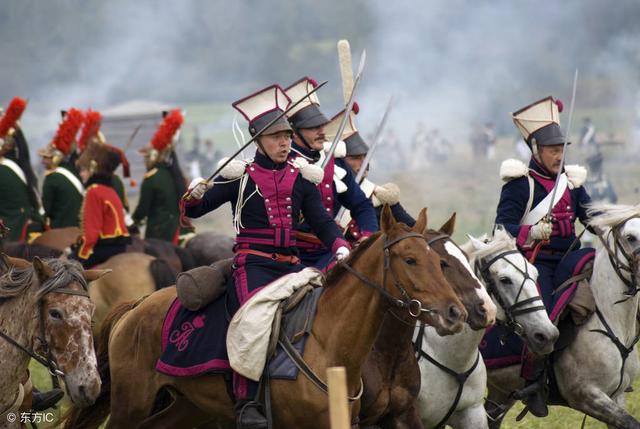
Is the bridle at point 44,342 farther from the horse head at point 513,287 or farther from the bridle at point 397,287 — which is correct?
the horse head at point 513,287

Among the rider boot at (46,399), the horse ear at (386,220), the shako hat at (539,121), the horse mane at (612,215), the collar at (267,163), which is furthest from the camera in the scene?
the shako hat at (539,121)

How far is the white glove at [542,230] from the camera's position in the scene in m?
7.84

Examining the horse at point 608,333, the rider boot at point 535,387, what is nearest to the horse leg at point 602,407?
the horse at point 608,333

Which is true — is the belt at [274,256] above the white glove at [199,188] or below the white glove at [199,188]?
below

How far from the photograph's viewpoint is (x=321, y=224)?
684cm

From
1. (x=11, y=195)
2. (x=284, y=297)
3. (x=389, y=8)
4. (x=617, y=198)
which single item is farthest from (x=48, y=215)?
(x=389, y=8)

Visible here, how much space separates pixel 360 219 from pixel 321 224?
86cm

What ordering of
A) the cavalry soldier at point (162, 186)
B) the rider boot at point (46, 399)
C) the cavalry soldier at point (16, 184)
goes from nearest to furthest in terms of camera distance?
the rider boot at point (46, 399) → the cavalry soldier at point (16, 184) → the cavalry soldier at point (162, 186)

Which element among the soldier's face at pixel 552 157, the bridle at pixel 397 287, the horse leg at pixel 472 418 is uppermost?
the soldier's face at pixel 552 157

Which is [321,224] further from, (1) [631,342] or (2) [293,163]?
(1) [631,342]

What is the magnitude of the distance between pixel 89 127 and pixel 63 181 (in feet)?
2.10

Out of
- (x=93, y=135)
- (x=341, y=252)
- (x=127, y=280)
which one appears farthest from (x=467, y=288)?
(x=93, y=135)

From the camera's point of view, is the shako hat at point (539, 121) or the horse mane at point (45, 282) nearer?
the horse mane at point (45, 282)

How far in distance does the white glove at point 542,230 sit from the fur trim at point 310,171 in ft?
5.73
